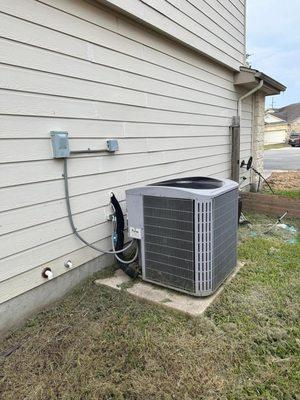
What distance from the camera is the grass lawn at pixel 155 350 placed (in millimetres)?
1588

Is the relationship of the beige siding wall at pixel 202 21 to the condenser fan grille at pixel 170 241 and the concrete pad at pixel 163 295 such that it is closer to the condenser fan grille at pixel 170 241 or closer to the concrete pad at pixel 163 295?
the condenser fan grille at pixel 170 241

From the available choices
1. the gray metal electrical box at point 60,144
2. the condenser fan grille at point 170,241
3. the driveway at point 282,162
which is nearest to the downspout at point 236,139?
the condenser fan grille at point 170,241

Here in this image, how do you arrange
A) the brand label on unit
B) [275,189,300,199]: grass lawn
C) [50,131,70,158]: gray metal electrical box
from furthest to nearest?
[275,189,300,199]: grass lawn, the brand label on unit, [50,131,70,158]: gray metal electrical box

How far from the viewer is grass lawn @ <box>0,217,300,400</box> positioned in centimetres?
159

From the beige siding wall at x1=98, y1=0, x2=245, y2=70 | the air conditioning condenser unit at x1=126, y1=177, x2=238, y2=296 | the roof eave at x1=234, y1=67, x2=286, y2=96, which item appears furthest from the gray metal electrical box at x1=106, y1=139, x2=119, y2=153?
the roof eave at x1=234, y1=67, x2=286, y2=96

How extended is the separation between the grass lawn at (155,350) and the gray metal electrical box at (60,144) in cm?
116

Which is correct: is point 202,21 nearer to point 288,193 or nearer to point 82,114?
point 82,114

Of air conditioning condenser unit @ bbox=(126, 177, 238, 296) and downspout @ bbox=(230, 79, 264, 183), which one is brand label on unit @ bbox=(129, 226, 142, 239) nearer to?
air conditioning condenser unit @ bbox=(126, 177, 238, 296)

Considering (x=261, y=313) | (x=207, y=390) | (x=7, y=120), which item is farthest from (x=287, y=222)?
(x=7, y=120)

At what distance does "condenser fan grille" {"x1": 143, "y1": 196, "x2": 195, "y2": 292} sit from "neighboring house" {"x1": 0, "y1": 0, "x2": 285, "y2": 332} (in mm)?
543

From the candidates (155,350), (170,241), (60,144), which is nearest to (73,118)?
(60,144)

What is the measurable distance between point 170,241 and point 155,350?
2.78ft

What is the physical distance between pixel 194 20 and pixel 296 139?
3179 cm

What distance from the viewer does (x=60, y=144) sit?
226cm
